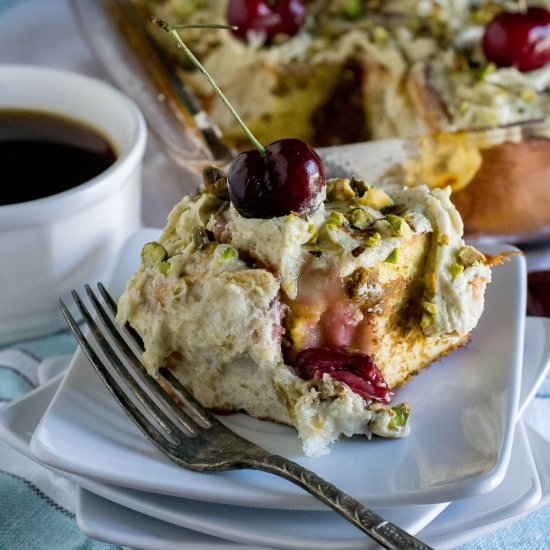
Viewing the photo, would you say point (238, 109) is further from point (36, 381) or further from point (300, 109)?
point (36, 381)

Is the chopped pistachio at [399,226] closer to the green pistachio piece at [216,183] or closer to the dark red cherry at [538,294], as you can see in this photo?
the green pistachio piece at [216,183]

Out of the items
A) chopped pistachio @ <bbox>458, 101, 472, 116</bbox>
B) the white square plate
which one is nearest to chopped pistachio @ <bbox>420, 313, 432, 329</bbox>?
the white square plate

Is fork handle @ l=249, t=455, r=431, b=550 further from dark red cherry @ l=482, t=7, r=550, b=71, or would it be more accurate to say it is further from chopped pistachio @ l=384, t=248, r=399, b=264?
dark red cherry @ l=482, t=7, r=550, b=71

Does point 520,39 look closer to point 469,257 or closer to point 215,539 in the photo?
point 469,257

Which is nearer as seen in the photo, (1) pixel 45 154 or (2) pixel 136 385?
(2) pixel 136 385

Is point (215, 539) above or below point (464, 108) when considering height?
above

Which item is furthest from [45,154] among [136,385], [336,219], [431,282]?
[431,282]

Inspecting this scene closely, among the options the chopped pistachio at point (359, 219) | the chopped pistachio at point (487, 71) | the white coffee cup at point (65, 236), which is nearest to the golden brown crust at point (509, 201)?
the chopped pistachio at point (487, 71)
